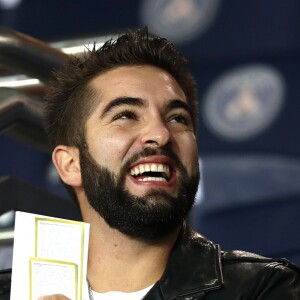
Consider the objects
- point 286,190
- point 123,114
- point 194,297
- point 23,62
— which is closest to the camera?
point 194,297

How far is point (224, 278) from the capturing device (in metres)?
1.57

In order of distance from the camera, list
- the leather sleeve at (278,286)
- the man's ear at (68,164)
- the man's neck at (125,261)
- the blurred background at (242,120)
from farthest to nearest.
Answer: the blurred background at (242,120)
the man's ear at (68,164)
the man's neck at (125,261)
the leather sleeve at (278,286)

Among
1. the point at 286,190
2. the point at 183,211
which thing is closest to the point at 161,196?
the point at 183,211

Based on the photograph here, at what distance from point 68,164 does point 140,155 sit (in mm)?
217

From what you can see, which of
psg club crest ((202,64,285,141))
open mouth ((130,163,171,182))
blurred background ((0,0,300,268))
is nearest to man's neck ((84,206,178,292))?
open mouth ((130,163,171,182))

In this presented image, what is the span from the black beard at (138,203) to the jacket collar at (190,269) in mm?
48

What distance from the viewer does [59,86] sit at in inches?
71.2

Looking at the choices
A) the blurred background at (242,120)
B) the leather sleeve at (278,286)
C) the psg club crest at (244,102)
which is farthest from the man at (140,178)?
the psg club crest at (244,102)

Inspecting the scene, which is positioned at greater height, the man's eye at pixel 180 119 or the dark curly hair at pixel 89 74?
the dark curly hair at pixel 89 74

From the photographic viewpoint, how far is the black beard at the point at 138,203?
62.1 inches

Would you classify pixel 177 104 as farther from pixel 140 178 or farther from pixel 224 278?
pixel 224 278

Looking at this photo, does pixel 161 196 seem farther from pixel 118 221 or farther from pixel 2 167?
pixel 2 167

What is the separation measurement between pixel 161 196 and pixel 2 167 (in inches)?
93.4

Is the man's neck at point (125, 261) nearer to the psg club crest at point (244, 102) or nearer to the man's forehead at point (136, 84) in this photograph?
the man's forehead at point (136, 84)
